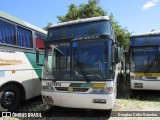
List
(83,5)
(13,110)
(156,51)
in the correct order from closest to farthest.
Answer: (13,110)
(156,51)
(83,5)

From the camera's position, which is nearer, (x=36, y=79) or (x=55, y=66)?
(x=55, y=66)

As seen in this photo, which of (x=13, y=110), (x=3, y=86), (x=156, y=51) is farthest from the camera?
(x=156, y=51)

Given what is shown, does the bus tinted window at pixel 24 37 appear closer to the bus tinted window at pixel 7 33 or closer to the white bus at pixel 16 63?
the white bus at pixel 16 63

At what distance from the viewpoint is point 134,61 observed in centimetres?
962

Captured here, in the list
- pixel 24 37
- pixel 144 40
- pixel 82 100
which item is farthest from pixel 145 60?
pixel 24 37

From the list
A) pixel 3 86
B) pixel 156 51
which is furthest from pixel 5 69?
pixel 156 51

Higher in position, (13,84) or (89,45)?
(89,45)

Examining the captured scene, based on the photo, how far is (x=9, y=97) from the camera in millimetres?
6797

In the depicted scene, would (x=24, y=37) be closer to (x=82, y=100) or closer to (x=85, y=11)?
(x=82, y=100)

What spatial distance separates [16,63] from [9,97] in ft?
3.55

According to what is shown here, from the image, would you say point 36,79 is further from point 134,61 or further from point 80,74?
point 134,61

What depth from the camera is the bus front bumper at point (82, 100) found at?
232 inches

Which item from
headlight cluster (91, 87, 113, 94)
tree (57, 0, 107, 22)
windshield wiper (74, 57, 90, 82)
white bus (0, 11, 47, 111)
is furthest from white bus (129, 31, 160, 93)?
tree (57, 0, 107, 22)

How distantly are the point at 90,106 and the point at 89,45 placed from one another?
5.71 ft
